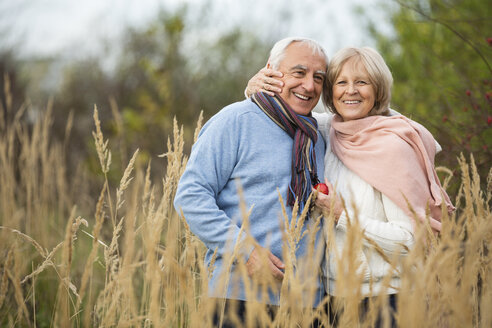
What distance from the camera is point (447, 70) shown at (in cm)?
438

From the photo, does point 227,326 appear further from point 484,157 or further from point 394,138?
point 484,157

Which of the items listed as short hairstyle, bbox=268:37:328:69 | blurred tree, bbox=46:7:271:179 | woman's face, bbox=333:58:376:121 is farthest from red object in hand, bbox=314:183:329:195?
blurred tree, bbox=46:7:271:179

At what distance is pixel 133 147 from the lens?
698cm

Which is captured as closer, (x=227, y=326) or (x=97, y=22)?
(x=227, y=326)

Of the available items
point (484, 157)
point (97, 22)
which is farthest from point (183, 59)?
point (484, 157)

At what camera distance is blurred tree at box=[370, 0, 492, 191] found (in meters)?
2.88

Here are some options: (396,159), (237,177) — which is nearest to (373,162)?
(396,159)

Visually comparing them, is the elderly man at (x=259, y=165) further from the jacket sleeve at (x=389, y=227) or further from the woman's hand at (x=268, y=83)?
→ the jacket sleeve at (x=389, y=227)

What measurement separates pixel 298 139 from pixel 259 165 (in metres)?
0.23

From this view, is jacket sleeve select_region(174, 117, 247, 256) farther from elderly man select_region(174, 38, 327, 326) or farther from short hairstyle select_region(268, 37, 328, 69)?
short hairstyle select_region(268, 37, 328, 69)

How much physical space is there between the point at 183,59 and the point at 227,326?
6.89 m

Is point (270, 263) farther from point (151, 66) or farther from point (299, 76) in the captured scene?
point (151, 66)

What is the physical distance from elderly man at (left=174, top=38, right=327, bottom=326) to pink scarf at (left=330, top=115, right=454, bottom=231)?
0.20 meters

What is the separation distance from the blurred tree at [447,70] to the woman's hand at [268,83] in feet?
3.03
